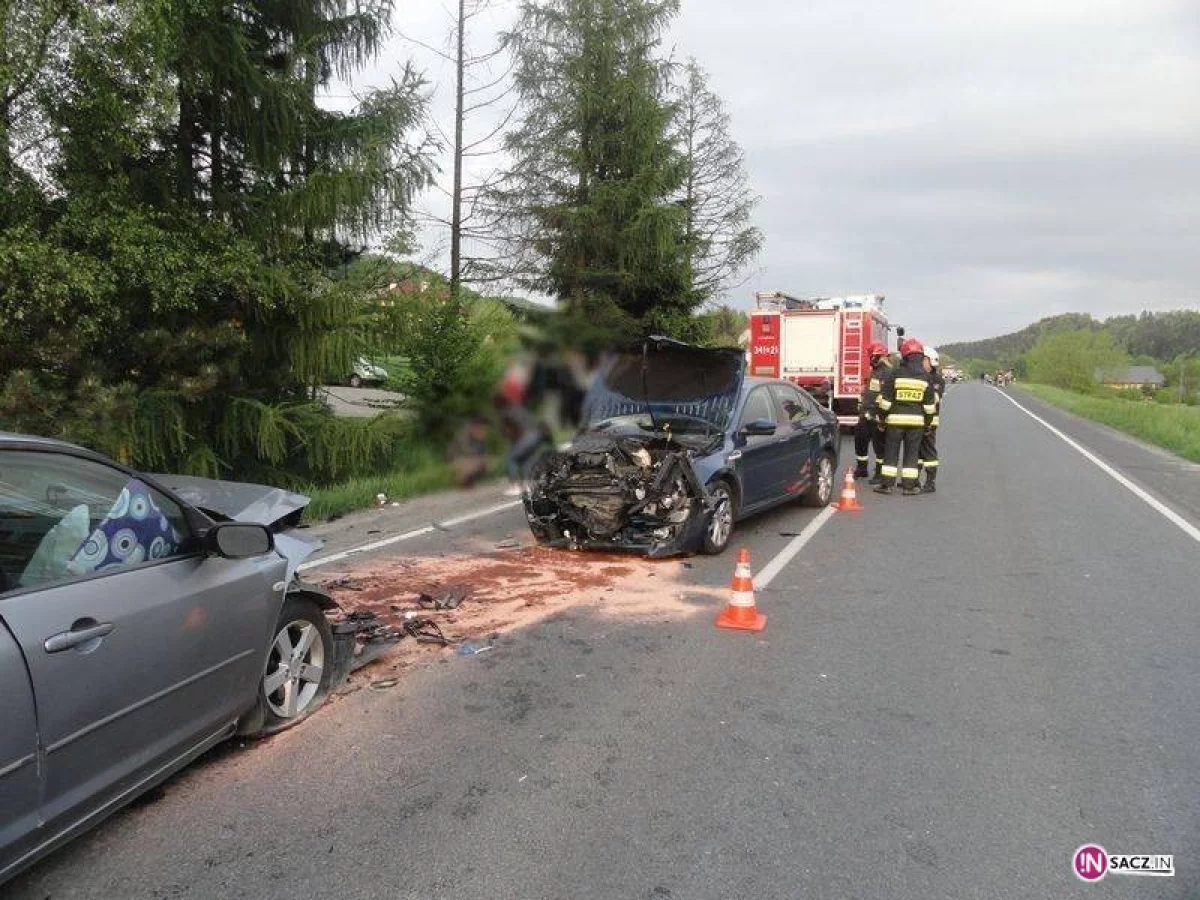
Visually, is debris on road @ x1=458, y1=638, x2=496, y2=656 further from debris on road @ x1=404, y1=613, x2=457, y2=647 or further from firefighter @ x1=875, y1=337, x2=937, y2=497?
firefighter @ x1=875, y1=337, x2=937, y2=497

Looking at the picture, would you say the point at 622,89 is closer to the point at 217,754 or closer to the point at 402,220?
the point at 402,220

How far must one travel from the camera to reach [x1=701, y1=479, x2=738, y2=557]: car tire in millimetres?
7324

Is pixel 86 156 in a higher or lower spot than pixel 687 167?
lower

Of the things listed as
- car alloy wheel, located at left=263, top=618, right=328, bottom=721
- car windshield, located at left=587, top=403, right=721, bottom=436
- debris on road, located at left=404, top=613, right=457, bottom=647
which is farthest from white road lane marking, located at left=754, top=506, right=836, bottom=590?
car alloy wheel, located at left=263, top=618, right=328, bottom=721

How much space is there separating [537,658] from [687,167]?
15487mm

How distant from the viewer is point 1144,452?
17.6m

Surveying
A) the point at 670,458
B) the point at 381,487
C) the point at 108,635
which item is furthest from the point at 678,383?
the point at 108,635

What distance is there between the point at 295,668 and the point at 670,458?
3.79 m

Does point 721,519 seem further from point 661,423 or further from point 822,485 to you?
point 822,485

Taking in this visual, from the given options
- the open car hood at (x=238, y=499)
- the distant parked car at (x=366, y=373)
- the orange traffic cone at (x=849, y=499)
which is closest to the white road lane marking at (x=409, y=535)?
the open car hood at (x=238, y=499)

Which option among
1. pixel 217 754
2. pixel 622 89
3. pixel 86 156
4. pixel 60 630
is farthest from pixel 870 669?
pixel 622 89

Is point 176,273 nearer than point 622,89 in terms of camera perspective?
Yes
